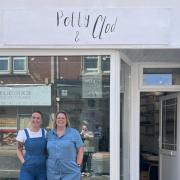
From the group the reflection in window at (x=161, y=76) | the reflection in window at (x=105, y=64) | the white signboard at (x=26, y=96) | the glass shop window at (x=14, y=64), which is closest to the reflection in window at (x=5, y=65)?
the glass shop window at (x=14, y=64)

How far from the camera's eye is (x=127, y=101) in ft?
29.6

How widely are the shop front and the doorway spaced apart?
1.66 m

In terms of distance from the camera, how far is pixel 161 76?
9.53 meters

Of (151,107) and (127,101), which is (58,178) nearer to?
(127,101)

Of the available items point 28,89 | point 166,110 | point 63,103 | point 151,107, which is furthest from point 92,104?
point 151,107

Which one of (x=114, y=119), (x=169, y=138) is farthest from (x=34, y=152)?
(x=169, y=138)

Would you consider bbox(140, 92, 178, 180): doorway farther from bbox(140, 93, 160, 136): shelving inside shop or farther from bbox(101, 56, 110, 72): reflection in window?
bbox(101, 56, 110, 72): reflection in window

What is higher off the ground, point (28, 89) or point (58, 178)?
point (28, 89)

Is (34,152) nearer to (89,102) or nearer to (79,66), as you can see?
(89,102)

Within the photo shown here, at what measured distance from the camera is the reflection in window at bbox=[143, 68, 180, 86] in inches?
373

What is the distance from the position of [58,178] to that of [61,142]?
49 cm
